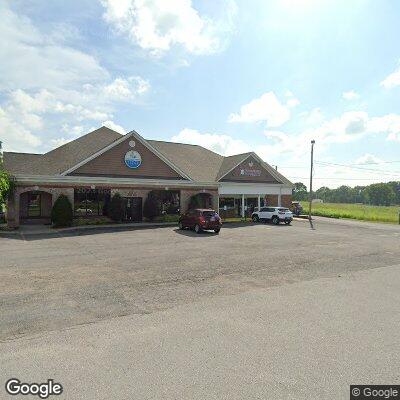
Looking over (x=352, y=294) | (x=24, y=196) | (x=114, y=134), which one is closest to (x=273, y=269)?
(x=352, y=294)

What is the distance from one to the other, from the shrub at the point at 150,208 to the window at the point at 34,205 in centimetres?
851

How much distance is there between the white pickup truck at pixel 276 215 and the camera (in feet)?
110

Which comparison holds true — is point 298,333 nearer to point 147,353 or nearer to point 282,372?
point 282,372

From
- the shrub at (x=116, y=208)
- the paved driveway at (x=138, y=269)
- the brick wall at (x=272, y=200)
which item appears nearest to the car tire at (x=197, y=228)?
the paved driveway at (x=138, y=269)

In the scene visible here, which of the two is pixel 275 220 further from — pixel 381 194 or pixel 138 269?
pixel 381 194

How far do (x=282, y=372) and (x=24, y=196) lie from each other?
2766 centimetres

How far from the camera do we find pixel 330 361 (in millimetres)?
5293

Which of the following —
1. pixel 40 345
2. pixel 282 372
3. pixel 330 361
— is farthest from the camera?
pixel 40 345

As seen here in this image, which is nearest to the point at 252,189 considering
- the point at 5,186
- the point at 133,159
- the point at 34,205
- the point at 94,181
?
the point at 133,159

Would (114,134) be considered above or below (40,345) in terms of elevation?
above

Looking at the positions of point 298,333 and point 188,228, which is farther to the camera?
point 188,228

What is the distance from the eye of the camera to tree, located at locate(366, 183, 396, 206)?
162625mm

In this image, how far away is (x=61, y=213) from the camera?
1024 inches

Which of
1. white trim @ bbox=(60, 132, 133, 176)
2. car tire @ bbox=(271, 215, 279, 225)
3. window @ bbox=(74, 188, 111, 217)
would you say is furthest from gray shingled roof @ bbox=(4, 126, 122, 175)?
car tire @ bbox=(271, 215, 279, 225)
